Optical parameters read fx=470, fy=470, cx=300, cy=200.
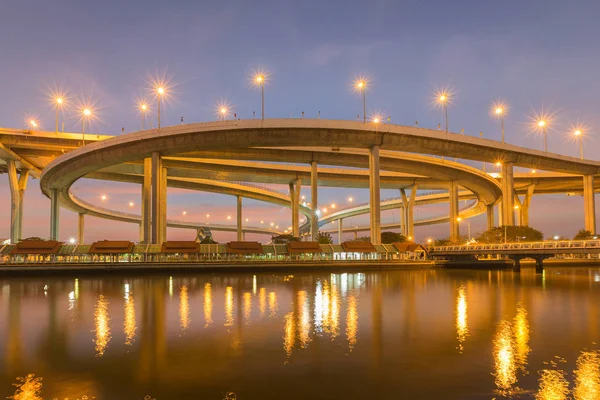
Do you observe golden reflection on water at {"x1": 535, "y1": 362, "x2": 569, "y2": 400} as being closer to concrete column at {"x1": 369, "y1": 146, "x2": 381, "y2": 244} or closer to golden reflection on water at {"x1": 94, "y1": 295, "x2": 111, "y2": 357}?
golden reflection on water at {"x1": 94, "y1": 295, "x2": 111, "y2": 357}

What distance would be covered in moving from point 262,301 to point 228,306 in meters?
3.04

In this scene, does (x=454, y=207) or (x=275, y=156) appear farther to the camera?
(x=454, y=207)

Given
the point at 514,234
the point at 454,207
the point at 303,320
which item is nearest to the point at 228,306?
the point at 303,320

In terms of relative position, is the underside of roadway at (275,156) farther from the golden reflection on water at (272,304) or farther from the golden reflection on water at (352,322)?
the golden reflection on water at (352,322)

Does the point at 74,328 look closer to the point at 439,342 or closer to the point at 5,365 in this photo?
the point at 5,365

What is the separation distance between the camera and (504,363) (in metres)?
15.3

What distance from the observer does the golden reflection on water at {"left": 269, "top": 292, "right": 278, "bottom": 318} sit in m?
26.0

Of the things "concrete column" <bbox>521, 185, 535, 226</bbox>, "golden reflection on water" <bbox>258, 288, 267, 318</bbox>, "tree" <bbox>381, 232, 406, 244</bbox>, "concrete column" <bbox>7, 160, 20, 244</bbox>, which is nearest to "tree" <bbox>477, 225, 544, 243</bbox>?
"tree" <bbox>381, 232, 406, 244</bbox>

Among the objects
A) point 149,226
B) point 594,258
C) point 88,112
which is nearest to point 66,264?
point 149,226

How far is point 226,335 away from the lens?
2012 centimetres

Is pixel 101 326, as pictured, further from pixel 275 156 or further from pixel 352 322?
pixel 275 156

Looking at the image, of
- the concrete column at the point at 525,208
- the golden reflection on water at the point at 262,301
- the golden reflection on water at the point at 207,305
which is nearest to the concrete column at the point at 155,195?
the golden reflection on water at the point at 207,305

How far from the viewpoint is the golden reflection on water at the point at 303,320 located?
63.4ft

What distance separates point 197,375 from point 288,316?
11170 millimetres
